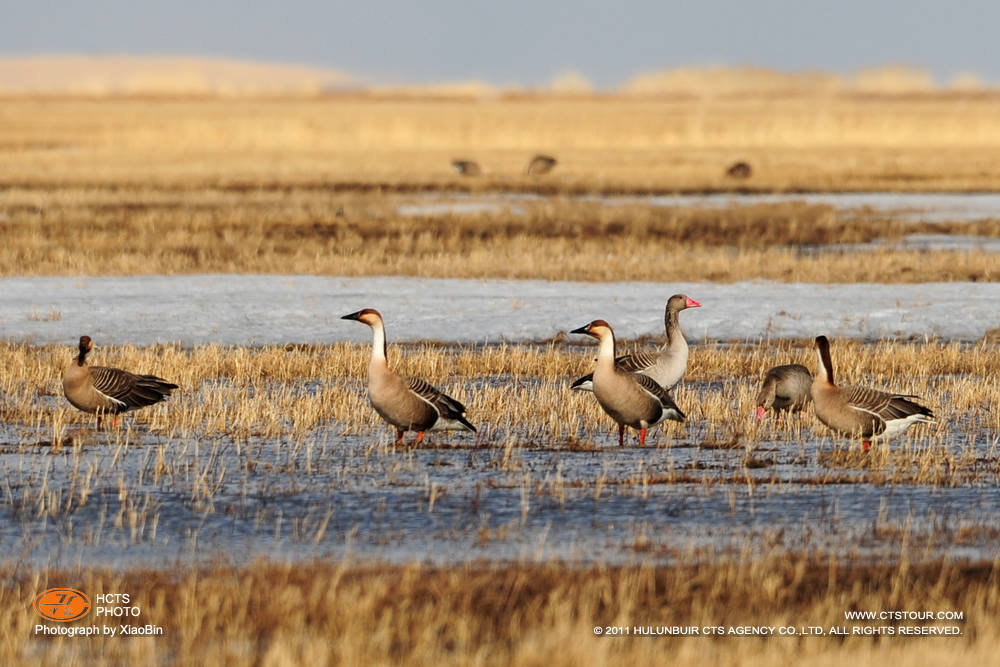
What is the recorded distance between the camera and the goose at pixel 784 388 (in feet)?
37.9

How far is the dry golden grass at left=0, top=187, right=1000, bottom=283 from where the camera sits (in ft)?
74.7

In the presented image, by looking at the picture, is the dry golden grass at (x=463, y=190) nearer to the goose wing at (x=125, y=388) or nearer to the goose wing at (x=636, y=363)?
the goose wing at (x=636, y=363)

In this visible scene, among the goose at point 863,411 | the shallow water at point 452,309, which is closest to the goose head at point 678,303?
the goose at point 863,411

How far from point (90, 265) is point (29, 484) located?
1398 cm

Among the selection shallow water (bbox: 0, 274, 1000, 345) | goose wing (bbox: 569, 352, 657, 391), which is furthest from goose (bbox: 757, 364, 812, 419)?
shallow water (bbox: 0, 274, 1000, 345)

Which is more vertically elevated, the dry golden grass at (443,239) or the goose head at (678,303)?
the dry golden grass at (443,239)

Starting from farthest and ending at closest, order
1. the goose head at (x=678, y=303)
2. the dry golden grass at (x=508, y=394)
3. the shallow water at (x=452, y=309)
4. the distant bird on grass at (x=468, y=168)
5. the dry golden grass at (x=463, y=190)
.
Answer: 1. the distant bird on grass at (x=468, y=168)
2. the dry golden grass at (x=463, y=190)
3. the shallow water at (x=452, y=309)
4. the goose head at (x=678, y=303)
5. the dry golden grass at (x=508, y=394)

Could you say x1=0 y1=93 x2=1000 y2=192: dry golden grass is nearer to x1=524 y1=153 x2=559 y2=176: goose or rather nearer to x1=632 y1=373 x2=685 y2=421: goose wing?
x1=524 y1=153 x2=559 y2=176: goose

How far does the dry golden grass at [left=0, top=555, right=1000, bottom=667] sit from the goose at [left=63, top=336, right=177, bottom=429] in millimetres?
3794

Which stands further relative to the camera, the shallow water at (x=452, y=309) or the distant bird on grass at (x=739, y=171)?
the distant bird on grass at (x=739, y=171)

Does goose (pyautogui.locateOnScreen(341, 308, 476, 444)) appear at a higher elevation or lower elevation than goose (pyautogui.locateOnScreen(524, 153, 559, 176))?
lower

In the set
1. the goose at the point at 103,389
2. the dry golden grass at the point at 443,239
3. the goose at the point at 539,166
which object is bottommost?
the goose at the point at 103,389

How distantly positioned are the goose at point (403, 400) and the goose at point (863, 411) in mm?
2453

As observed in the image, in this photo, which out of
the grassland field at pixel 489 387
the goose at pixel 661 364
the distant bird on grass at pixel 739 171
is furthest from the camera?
the distant bird on grass at pixel 739 171
